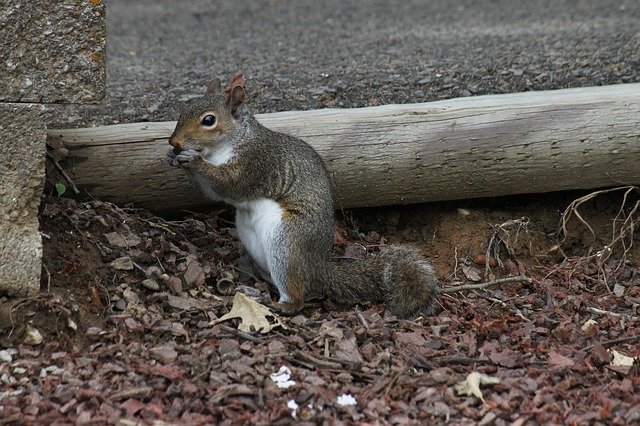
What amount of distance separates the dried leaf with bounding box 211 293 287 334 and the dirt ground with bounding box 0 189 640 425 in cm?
4

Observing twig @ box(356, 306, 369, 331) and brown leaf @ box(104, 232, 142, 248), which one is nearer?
twig @ box(356, 306, 369, 331)

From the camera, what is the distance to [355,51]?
25.2 feet

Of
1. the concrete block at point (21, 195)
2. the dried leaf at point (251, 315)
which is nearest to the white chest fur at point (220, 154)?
the dried leaf at point (251, 315)

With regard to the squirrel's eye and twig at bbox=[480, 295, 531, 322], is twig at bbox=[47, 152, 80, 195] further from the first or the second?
twig at bbox=[480, 295, 531, 322]

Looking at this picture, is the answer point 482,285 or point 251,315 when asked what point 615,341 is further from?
point 251,315

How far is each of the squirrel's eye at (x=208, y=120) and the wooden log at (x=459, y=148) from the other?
481 mm

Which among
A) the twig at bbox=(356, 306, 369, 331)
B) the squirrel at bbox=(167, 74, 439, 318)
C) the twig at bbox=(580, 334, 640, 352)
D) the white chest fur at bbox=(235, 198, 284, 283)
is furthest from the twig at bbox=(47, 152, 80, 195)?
the twig at bbox=(580, 334, 640, 352)

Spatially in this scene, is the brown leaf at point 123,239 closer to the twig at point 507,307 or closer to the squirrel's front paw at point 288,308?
the squirrel's front paw at point 288,308

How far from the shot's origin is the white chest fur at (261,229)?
191 inches

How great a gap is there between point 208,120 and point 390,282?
45.3 inches

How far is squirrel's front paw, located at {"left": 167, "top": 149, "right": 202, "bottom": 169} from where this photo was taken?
479cm

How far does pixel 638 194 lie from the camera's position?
5.79 meters

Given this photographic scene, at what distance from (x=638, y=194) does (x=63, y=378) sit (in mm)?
3395

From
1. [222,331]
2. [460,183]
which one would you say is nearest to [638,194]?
[460,183]
